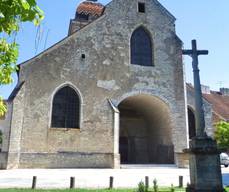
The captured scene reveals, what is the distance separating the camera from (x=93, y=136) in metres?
17.3

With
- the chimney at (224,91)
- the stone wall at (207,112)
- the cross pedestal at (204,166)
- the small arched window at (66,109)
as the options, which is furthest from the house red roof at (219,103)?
the cross pedestal at (204,166)

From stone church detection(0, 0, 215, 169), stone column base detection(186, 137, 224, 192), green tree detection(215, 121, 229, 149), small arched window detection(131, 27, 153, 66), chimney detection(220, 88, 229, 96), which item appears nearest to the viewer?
stone column base detection(186, 137, 224, 192)

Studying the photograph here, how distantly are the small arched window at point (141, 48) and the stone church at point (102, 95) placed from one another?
79 millimetres

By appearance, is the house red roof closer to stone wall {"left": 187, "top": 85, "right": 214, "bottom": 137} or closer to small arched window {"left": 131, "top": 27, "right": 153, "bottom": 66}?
stone wall {"left": 187, "top": 85, "right": 214, "bottom": 137}

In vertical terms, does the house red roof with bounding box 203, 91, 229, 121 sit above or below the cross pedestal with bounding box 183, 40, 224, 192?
above

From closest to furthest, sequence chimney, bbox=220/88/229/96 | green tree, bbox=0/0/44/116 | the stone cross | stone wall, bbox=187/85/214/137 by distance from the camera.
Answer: green tree, bbox=0/0/44/116, the stone cross, stone wall, bbox=187/85/214/137, chimney, bbox=220/88/229/96

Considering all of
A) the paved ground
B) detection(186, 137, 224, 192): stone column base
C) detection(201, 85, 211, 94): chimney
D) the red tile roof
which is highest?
the red tile roof

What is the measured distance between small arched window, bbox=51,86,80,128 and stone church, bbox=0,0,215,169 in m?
0.06

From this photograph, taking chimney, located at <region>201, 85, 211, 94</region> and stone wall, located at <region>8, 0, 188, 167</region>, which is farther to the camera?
chimney, located at <region>201, 85, 211, 94</region>

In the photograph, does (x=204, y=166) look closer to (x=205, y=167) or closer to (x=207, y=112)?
(x=205, y=167)

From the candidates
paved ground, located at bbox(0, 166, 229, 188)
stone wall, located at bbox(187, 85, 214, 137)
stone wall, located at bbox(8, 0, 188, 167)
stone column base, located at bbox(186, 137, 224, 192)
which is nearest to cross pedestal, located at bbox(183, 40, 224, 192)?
stone column base, located at bbox(186, 137, 224, 192)

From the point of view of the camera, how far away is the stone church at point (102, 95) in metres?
16.2

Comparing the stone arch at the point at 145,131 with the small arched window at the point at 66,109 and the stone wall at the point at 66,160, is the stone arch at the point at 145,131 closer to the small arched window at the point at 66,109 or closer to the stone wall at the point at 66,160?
the small arched window at the point at 66,109

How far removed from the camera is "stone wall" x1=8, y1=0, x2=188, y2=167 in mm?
16281
